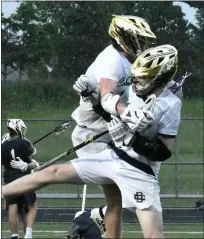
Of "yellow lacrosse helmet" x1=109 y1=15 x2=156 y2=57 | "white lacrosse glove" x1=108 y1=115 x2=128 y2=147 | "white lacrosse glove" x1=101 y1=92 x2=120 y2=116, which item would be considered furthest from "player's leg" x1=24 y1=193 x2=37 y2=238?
"white lacrosse glove" x1=108 y1=115 x2=128 y2=147

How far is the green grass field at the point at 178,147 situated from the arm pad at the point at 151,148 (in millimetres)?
8728

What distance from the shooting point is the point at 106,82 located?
732 centimetres

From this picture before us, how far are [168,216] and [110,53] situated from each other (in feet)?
28.2

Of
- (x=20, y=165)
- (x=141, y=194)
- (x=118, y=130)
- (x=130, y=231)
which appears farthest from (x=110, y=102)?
(x=130, y=231)

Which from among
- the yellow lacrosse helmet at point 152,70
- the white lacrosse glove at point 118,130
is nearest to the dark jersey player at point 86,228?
the white lacrosse glove at point 118,130

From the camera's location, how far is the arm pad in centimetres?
675

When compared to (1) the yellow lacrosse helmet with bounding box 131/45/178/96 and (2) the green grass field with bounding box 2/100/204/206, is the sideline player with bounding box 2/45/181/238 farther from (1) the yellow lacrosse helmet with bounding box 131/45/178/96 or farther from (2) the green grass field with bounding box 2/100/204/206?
(2) the green grass field with bounding box 2/100/204/206

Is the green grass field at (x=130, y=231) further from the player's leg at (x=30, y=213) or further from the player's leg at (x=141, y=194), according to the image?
the player's leg at (x=141, y=194)

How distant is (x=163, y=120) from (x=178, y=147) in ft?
32.3

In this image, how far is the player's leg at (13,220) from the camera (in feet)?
41.6

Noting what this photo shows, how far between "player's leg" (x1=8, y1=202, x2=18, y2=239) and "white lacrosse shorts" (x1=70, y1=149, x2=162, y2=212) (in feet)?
19.0

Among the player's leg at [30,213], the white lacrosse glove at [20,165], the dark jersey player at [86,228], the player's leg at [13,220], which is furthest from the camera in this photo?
the player's leg at [30,213]

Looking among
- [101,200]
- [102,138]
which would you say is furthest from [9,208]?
[102,138]

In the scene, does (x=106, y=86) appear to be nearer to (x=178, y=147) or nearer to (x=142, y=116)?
(x=142, y=116)
